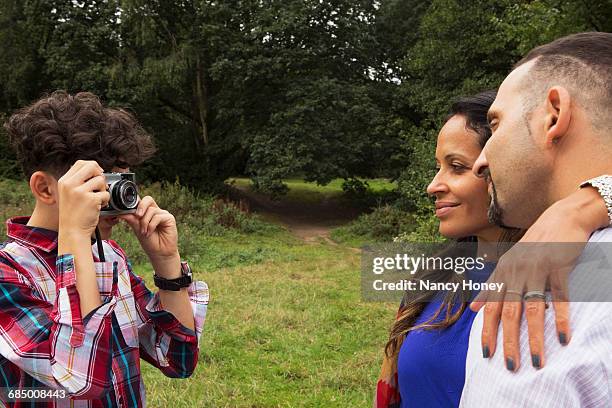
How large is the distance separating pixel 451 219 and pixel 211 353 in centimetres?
381

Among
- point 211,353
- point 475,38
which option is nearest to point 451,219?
point 211,353

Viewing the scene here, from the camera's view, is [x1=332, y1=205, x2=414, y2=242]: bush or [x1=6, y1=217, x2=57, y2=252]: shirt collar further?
[x1=332, y1=205, x2=414, y2=242]: bush

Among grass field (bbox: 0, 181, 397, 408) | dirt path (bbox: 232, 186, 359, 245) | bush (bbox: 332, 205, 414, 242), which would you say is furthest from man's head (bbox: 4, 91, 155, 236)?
dirt path (bbox: 232, 186, 359, 245)

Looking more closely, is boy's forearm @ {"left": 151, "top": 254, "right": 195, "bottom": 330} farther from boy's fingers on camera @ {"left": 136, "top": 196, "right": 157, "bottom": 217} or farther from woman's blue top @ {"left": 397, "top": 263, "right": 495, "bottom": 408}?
woman's blue top @ {"left": 397, "top": 263, "right": 495, "bottom": 408}

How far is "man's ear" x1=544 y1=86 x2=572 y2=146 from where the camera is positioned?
36.0 inches

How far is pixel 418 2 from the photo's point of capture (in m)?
18.0

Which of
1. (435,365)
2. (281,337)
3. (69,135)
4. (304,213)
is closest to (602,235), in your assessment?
(435,365)

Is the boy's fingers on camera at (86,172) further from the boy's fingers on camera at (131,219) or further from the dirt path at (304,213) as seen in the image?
the dirt path at (304,213)

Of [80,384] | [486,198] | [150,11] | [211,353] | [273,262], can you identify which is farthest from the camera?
[150,11]

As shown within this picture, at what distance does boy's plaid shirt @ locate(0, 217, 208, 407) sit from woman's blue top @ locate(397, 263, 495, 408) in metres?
0.79

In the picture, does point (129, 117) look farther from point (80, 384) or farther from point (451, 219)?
point (451, 219)

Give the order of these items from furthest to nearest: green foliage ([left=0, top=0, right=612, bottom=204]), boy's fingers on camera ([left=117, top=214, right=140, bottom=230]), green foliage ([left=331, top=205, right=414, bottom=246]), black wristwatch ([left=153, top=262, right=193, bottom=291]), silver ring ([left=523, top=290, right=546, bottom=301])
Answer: green foliage ([left=0, top=0, right=612, bottom=204]) → green foliage ([left=331, top=205, right=414, bottom=246]) → black wristwatch ([left=153, top=262, right=193, bottom=291]) → boy's fingers on camera ([left=117, top=214, right=140, bottom=230]) → silver ring ([left=523, top=290, right=546, bottom=301])

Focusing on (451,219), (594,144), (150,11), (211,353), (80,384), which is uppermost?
(150,11)

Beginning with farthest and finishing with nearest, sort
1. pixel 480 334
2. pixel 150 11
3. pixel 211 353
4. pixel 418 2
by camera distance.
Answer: pixel 418 2, pixel 150 11, pixel 211 353, pixel 480 334
